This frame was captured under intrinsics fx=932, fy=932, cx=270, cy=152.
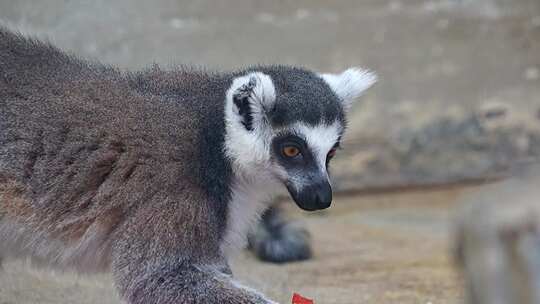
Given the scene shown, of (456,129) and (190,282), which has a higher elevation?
(456,129)

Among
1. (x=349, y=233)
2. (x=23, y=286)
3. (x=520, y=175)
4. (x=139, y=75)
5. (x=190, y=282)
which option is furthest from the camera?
(x=349, y=233)

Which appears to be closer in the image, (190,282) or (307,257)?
(190,282)

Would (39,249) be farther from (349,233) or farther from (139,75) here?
(349,233)

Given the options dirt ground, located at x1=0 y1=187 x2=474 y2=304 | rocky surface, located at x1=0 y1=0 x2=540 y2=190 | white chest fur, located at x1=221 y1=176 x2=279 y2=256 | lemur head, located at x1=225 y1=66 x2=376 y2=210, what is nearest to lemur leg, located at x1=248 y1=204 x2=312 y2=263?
dirt ground, located at x1=0 y1=187 x2=474 y2=304

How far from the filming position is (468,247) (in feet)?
7.43

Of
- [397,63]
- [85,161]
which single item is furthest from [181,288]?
[397,63]

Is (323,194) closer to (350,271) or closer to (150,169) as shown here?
(150,169)

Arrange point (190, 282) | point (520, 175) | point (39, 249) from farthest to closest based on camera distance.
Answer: point (39, 249) → point (190, 282) → point (520, 175)

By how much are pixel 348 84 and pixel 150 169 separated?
49.4 inches

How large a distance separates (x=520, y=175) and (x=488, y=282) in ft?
1.23

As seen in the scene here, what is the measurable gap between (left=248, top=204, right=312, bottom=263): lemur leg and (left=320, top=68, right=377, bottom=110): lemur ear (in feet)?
4.34

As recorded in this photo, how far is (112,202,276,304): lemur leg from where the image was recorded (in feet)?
14.4

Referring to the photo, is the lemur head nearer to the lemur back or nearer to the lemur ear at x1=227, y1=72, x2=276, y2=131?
the lemur ear at x1=227, y1=72, x2=276, y2=131

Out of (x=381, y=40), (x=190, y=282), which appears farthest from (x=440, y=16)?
(x=190, y=282)
